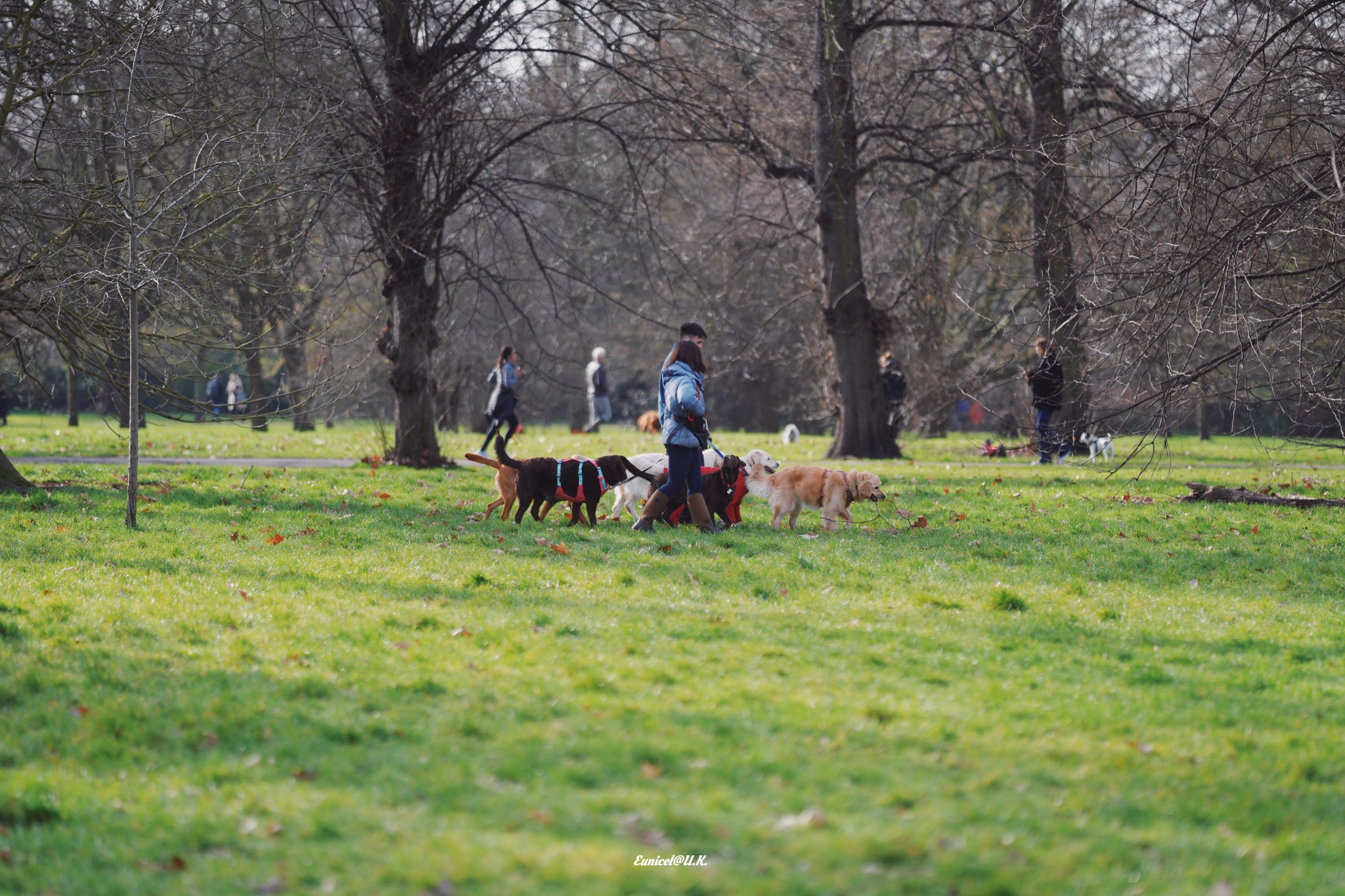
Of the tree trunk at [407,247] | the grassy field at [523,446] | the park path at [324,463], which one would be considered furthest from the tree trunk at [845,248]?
the tree trunk at [407,247]

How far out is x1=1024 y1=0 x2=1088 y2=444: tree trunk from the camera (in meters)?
10.8

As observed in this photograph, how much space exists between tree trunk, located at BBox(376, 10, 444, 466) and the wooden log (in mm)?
9873

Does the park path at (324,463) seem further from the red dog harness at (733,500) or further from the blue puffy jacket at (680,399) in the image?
the blue puffy jacket at (680,399)

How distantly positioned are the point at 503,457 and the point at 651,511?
146cm

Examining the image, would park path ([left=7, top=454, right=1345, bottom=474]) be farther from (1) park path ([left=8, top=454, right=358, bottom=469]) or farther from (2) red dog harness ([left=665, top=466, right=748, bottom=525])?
(2) red dog harness ([left=665, top=466, right=748, bottom=525])

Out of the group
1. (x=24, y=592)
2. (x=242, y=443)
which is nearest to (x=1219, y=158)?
(x=24, y=592)

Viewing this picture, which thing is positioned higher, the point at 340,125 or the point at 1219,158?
the point at 340,125

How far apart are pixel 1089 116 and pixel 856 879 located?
18.2m

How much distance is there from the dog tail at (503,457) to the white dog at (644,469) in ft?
3.46

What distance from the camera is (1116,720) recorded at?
524 cm

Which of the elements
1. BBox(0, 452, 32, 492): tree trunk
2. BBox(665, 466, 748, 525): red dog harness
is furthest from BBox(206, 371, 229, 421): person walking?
BBox(665, 466, 748, 525): red dog harness

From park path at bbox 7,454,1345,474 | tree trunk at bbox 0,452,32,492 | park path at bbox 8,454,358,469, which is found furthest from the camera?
park path at bbox 7,454,1345,474

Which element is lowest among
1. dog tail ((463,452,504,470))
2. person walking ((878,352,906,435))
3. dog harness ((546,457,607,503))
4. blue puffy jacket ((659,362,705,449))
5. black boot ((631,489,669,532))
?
black boot ((631,489,669,532))

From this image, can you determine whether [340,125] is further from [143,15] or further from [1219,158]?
[1219,158]
